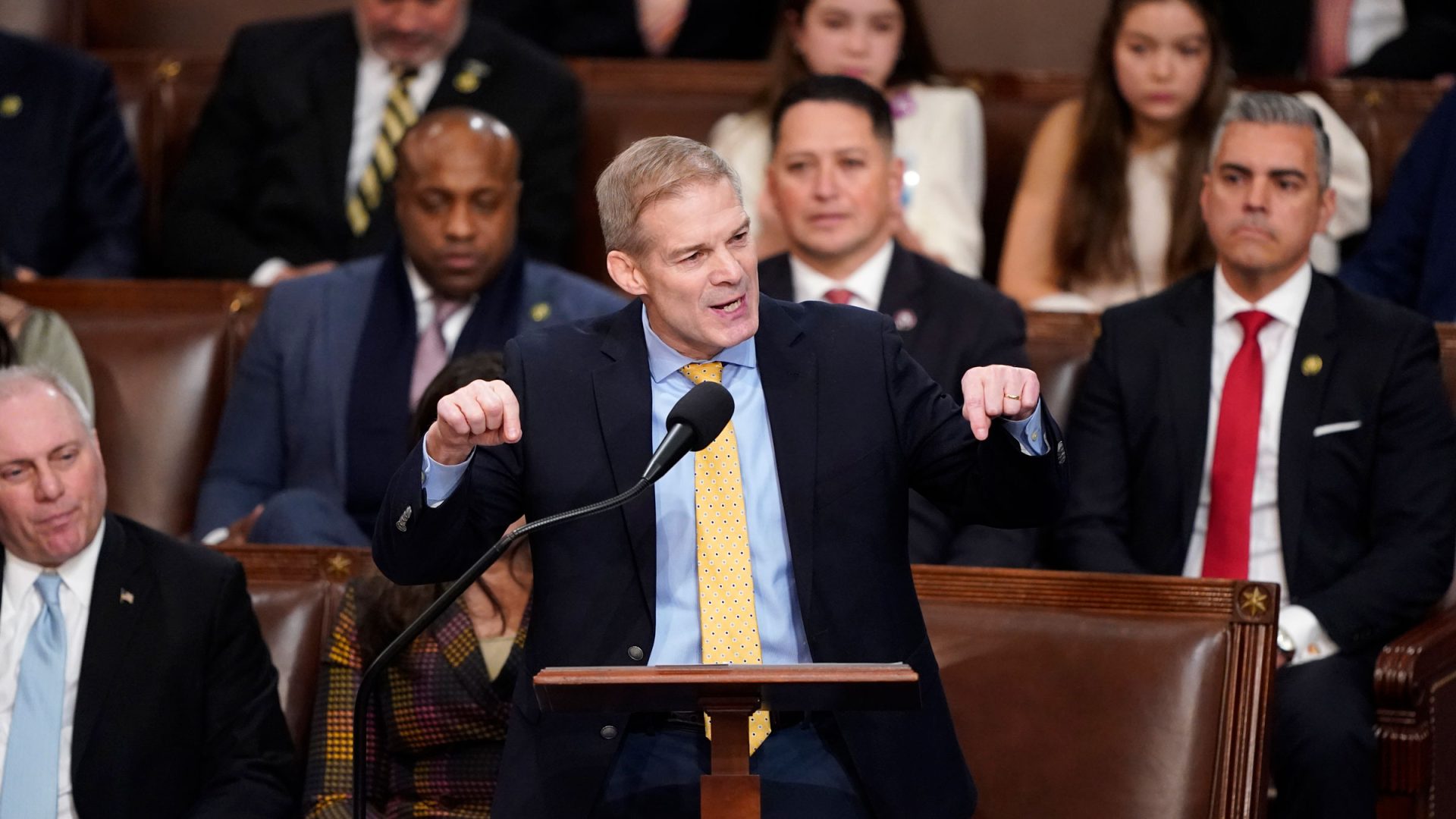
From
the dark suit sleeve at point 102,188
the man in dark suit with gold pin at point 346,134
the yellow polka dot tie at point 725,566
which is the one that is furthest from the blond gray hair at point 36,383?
the dark suit sleeve at point 102,188

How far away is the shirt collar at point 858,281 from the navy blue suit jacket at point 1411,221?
3.60 feet

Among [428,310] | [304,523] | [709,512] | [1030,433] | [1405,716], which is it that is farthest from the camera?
[428,310]

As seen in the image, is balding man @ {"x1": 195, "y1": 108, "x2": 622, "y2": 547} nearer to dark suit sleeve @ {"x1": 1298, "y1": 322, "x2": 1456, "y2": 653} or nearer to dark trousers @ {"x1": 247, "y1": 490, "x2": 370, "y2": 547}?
dark trousers @ {"x1": 247, "y1": 490, "x2": 370, "y2": 547}

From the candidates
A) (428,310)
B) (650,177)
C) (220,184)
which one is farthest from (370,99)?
(650,177)

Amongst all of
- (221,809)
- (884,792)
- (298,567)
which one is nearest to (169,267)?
(298,567)

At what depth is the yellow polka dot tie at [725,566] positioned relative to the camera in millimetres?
2020

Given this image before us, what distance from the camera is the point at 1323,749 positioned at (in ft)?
8.70

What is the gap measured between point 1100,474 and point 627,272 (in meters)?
1.25

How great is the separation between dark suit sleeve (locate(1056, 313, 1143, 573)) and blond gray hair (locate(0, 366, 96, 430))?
1538 millimetres

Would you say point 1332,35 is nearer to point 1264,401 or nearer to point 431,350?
point 1264,401

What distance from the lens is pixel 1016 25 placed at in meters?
5.05

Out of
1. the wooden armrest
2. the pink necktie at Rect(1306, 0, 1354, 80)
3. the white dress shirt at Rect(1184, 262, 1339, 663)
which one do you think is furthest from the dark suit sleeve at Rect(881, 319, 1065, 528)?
the pink necktie at Rect(1306, 0, 1354, 80)

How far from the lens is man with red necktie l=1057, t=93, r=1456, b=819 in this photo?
9.50ft

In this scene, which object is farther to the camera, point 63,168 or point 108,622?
point 63,168
